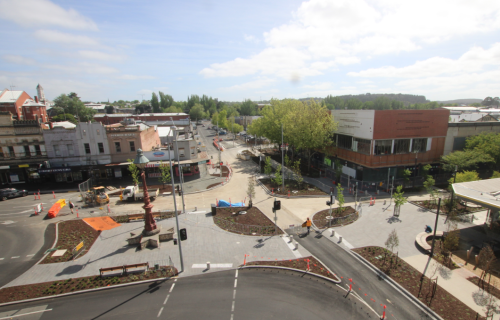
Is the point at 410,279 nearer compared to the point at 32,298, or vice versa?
the point at 32,298

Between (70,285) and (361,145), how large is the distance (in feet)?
123

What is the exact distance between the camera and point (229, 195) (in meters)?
34.8

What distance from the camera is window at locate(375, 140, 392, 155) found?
36.3m

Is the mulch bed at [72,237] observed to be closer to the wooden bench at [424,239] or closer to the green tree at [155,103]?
the wooden bench at [424,239]

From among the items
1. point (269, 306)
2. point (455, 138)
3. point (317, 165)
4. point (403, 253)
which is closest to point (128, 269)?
point (269, 306)

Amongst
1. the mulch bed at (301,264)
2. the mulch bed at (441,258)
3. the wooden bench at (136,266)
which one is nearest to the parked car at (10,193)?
the wooden bench at (136,266)

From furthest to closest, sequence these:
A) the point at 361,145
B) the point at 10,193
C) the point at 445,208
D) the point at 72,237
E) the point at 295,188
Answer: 1. the point at 361,145
2. the point at 295,188
3. the point at 10,193
4. the point at 445,208
5. the point at 72,237

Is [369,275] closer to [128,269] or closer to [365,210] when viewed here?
[365,210]

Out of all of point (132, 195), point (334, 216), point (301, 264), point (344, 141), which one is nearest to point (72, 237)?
point (132, 195)

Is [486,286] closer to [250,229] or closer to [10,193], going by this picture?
[250,229]

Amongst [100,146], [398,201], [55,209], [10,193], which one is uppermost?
[100,146]

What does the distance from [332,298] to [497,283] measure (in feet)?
35.3

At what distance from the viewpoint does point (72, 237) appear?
22.6 metres

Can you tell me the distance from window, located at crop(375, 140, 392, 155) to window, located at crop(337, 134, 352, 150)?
5.29 meters
